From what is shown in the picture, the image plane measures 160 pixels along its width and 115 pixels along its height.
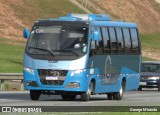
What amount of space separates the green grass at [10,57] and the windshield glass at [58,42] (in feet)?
70.0

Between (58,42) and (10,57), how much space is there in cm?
3122

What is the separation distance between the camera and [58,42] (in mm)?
27812

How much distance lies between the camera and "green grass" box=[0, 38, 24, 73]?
5081 cm

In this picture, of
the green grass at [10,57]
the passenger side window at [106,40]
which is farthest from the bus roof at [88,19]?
the green grass at [10,57]

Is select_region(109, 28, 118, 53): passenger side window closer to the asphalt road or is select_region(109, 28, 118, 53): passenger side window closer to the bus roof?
the bus roof

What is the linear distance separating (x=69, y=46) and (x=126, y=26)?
486 centimetres

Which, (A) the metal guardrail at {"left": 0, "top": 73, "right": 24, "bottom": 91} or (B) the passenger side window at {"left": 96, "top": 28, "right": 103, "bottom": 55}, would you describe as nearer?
(B) the passenger side window at {"left": 96, "top": 28, "right": 103, "bottom": 55}

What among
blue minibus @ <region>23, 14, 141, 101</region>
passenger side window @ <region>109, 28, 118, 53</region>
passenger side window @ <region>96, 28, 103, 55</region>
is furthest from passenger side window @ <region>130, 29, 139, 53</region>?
passenger side window @ <region>96, 28, 103, 55</region>

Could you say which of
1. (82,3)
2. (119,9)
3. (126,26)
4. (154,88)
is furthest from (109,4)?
(126,26)

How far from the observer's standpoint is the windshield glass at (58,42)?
27.7 meters

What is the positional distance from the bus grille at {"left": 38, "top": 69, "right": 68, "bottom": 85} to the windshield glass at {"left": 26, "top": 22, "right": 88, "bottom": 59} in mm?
496

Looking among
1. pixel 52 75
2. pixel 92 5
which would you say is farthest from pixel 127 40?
pixel 92 5

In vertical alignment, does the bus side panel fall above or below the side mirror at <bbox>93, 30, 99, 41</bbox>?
below

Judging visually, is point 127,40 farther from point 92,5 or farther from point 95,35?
point 92,5
